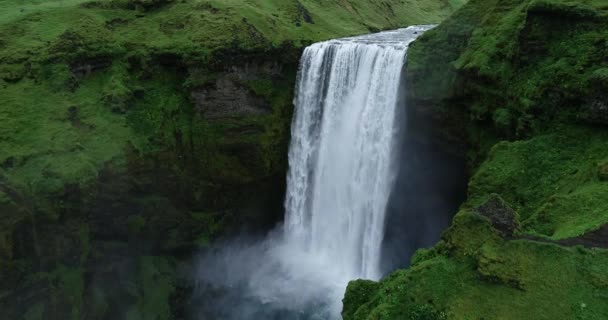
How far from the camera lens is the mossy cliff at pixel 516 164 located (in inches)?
358

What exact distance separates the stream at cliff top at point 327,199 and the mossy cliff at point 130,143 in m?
1.45

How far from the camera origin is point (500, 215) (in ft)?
33.1

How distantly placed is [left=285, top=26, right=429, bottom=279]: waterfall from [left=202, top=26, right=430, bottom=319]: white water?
0.05 meters

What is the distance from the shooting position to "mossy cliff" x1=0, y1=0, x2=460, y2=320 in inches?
813

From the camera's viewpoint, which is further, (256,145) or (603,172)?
(256,145)

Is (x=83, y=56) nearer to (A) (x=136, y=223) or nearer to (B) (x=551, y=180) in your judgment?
(A) (x=136, y=223)

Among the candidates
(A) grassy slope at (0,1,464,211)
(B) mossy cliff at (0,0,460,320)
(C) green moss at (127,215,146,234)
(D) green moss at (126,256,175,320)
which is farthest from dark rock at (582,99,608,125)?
(D) green moss at (126,256,175,320)

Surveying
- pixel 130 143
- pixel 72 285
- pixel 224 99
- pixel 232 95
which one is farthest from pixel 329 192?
pixel 72 285

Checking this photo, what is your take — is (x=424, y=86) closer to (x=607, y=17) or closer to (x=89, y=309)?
(x=607, y=17)

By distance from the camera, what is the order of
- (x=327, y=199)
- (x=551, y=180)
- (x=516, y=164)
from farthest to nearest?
1. (x=327, y=199)
2. (x=516, y=164)
3. (x=551, y=180)

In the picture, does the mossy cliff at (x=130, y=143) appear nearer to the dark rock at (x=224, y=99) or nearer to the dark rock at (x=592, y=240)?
the dark rock at (x=224, y=99)

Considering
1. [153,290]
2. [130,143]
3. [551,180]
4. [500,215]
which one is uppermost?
[500,215]

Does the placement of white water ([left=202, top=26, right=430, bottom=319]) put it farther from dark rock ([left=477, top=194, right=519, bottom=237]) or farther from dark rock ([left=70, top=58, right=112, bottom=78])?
dark rock ([left=477, top=194, right=519, bottom=237])

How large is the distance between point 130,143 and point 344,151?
1127 cm
